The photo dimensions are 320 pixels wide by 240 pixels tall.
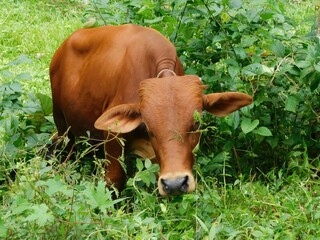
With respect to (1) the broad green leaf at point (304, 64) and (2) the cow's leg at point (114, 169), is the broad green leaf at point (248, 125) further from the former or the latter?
(2) the cow's leg at point (114, 169)

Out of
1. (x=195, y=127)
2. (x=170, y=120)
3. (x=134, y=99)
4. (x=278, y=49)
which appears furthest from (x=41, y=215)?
(x=278, y=49)

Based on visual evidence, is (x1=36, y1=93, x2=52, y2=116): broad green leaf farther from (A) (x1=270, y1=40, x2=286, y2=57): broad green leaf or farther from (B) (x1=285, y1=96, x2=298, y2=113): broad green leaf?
(B) (x1=285, y1=96, x2=298, y2=113): broad green leaf

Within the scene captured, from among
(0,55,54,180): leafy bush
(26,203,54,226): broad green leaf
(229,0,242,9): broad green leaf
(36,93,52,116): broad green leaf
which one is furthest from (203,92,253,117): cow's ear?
(36,93,52,116): broad green leaf

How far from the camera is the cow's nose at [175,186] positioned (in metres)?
4.70

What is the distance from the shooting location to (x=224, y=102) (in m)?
5.30

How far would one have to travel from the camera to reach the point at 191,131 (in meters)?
4.96

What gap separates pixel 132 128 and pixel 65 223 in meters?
1.08

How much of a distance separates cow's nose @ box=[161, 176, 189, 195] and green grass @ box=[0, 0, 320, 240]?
0.05 meters

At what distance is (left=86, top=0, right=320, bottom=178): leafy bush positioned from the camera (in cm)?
570

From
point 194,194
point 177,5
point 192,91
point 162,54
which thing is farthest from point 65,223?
point 177,5

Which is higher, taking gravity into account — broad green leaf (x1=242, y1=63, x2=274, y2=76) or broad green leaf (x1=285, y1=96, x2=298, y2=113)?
broad green leaf (x1=242, y1=63, x2=274, y2=76)

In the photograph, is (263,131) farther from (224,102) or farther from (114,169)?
(114,169)

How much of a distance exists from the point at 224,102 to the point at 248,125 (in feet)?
1.26

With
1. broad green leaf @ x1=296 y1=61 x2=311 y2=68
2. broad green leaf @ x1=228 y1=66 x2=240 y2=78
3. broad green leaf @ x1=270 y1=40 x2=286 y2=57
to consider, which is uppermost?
broad green leaf @ x1=296 y1=61 x2=311 y2=68
